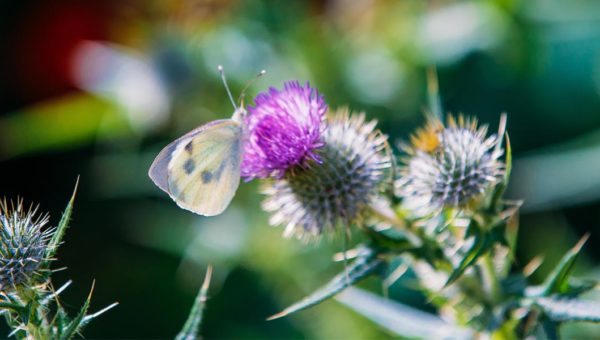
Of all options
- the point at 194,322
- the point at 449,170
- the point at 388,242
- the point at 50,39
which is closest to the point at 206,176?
the point at 194,322

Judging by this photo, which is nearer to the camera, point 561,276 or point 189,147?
point 561,276

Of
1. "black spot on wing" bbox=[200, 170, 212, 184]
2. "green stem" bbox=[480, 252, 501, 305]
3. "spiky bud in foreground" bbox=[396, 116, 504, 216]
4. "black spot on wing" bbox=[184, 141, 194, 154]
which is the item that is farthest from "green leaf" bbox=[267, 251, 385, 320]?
"black spot on wing" bbox=[184, 141, 194, 154]

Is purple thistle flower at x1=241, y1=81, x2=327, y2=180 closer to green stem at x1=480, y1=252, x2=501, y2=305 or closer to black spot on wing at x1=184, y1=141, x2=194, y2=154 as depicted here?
black spot on wing at x1=184, y1=141, x2=194, y2=154

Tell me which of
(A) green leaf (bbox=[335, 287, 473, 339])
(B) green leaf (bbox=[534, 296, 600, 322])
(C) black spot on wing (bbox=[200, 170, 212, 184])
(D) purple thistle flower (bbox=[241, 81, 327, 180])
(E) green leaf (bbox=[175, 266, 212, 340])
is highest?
(D) purple thistle flower (bbox=[241, 81, 327, 180])

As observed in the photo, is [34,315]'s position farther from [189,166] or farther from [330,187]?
[330,187]

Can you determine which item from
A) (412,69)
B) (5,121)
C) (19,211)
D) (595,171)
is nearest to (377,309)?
(19,211)

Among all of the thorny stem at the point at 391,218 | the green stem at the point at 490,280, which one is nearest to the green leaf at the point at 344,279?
the thorny stem at the point at 391,218
